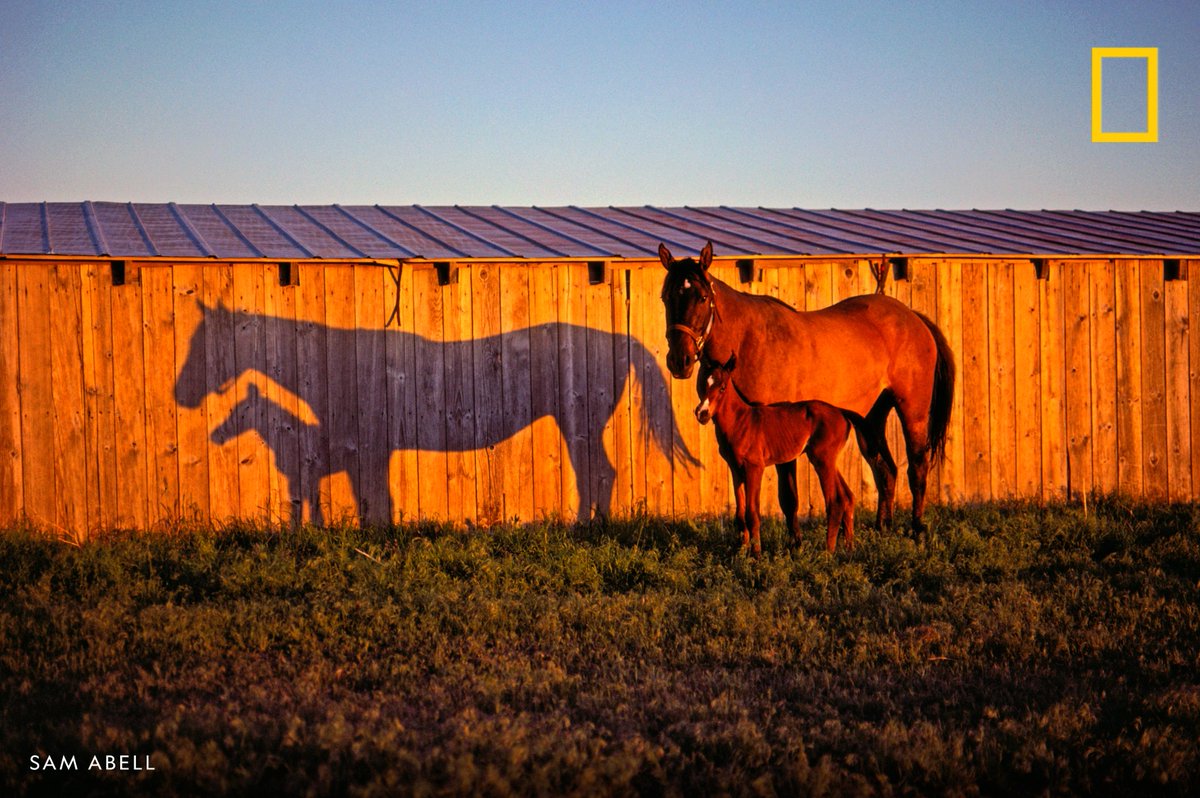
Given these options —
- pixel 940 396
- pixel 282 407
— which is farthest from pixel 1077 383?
pixel 282 407

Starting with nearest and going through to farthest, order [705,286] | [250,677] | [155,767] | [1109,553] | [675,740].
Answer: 1. [155,767]
2. [675,740]
3. [250,677]
4. [705,286]
5. [1109,553]

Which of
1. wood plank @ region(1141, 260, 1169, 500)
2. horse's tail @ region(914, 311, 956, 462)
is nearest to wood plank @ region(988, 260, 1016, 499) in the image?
horse's tail @ region(914, 311, 956, 462)

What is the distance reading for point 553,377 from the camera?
10.8 m

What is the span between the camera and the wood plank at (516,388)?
35.1 feet

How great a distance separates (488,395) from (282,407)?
2.02 meters

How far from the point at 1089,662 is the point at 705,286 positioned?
12.9ft

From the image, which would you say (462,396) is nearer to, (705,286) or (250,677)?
(705,286)

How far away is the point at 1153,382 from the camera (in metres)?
12.3

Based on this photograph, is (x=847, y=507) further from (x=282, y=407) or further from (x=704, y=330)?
(x=282, y=407)

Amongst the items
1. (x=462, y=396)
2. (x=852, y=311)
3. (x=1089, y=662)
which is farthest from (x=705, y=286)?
(x=1089, y=662)

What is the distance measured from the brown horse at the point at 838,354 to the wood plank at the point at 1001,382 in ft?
5.12

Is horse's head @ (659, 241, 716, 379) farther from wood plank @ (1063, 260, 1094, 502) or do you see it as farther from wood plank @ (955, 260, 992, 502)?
wood plank @ (1063, 260, 1094, 502)

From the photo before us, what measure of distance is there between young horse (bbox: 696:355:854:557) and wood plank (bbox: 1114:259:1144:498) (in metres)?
4.95

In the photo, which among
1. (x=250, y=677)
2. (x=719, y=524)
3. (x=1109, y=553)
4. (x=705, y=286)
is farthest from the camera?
(x=719, y=524)
